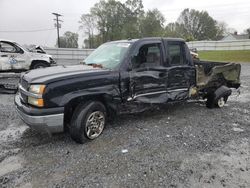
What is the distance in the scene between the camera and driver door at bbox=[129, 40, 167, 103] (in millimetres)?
5035

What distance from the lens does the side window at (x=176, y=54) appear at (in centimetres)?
579

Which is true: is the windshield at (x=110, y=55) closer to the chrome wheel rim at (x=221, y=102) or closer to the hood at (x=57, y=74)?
the hood at (x=57, y=74)

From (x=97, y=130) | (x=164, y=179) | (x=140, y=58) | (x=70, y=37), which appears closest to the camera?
(x=164, y=179)

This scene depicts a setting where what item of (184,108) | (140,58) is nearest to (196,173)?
(140,58)

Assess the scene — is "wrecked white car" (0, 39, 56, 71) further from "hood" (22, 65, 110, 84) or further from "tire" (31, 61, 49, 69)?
"hood" (22, 65, 110, 84)

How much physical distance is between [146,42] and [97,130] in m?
2.16

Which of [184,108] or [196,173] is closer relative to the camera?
[196,173]

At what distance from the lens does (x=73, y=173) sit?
3.50 meters

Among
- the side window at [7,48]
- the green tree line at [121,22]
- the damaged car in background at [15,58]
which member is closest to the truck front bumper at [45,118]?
the damaged car in background at [15,58]

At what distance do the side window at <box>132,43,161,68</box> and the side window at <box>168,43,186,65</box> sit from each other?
0.38 meters

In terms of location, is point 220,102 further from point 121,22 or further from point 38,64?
point 121,22

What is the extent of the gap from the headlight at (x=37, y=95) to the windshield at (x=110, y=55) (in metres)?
1.48

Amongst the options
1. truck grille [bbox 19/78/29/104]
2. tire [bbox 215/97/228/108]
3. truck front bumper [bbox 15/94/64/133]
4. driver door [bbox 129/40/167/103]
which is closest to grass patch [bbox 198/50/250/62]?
tire [bbox 215/97/228/108]

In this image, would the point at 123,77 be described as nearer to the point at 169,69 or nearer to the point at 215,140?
the point at 169,69
